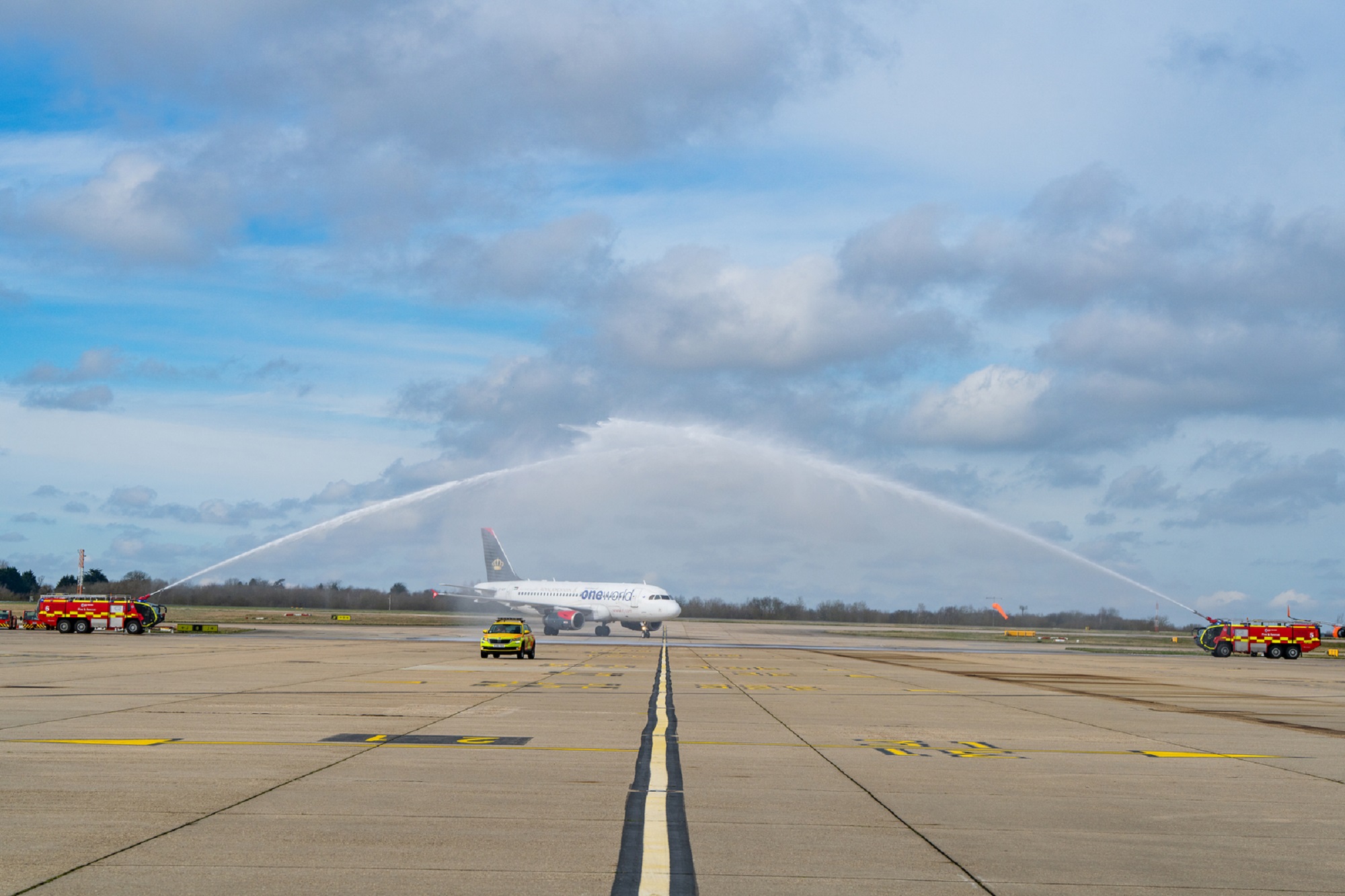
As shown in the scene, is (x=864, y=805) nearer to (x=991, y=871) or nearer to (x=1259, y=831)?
(x=991, y=871)

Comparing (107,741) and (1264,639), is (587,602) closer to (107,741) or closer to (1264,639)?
(1264,639)

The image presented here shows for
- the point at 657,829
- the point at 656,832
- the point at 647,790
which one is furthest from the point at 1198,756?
the point at 656,832

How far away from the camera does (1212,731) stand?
23.9 metres

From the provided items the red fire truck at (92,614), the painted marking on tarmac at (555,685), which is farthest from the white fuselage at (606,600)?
the painted marking on tarmac at (555,685)

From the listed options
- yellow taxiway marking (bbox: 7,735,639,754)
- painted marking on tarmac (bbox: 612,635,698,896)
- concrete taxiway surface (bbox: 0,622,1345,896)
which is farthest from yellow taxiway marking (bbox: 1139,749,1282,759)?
yellow taxiway marking (bbox: 7,735,639,754)

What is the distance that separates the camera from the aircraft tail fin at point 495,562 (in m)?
105

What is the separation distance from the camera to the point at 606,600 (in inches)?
3349

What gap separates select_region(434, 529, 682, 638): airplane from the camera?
83.7 metres

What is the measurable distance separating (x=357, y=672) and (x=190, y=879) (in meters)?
Result: 30.4

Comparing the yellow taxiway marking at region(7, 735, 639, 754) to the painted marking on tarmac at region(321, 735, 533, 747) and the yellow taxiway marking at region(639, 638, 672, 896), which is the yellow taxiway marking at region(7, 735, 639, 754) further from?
the yellow taxiway marking at region(639, 638, 672, 896)

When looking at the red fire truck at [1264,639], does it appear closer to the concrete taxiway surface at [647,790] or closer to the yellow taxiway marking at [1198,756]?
the concrete taxiway surface at [647,790]

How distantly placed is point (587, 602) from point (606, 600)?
1671 mm

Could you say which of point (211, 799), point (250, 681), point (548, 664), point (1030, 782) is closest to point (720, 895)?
point (211, 799)

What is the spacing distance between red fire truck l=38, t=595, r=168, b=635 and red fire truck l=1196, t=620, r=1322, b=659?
7545 cm
